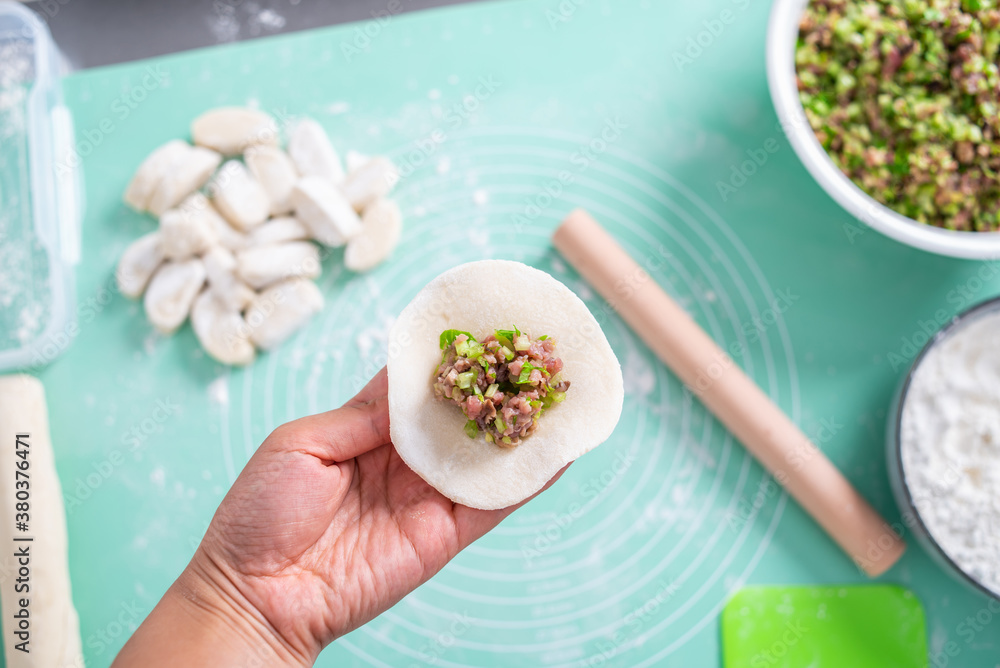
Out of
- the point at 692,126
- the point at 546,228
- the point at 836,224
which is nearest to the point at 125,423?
the point at 546,228

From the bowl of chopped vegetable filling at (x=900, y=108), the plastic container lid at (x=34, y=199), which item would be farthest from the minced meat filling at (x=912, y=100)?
the plastic container lid at (x=34, y=199)

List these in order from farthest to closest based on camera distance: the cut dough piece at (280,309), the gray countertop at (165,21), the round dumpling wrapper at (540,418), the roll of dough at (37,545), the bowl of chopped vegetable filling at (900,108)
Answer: the gray countertop at (165,21) < the cut dough piece at (280,309) < the roll of dough at (37,545) < the bowl of chopped vegetable filling at (900,108) < the round dumpling wrapper at (540,418)

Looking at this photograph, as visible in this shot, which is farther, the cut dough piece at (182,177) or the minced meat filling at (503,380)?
the cut dough piece at (182,177)

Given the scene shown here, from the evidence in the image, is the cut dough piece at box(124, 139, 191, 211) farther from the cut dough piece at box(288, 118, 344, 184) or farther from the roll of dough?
the roll of dough

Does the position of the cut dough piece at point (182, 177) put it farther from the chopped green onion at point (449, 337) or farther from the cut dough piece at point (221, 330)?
the chopped green onion at point (449, 337)

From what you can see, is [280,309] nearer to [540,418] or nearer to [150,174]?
[150,174]
